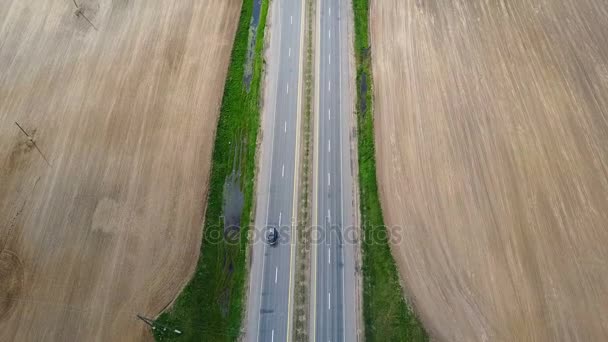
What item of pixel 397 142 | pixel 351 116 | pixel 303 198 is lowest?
pixel 303 198

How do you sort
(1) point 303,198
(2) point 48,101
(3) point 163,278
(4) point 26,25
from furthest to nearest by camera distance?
(4) point 26,25 < (2) point 48,101 < (1) point 303,198 < (3) point 163,278

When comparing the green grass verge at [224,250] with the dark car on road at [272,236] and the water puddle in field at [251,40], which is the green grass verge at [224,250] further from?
the dark car on road at [272,236]

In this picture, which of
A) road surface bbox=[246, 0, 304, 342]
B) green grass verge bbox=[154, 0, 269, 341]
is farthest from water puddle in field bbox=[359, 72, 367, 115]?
green grass verge bbox=[154, 0, 269, 341]

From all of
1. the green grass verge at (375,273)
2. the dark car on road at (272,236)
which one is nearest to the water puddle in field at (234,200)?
the dark car on road at (272,236)

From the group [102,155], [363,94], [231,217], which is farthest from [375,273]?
[102,155]

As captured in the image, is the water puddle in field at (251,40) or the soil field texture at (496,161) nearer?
the soil field texture at (496,161)

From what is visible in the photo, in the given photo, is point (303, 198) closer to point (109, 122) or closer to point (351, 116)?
point (351, 116)

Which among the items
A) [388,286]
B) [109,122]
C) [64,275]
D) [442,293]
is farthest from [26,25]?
[442,293]
